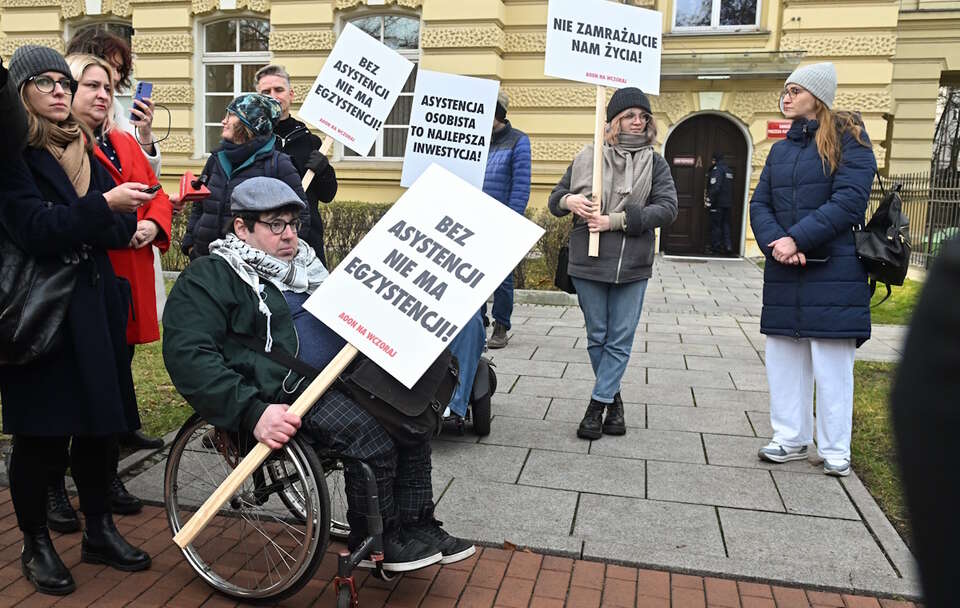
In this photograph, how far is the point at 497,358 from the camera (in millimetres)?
6570

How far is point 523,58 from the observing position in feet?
45.9

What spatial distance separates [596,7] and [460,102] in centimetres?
99

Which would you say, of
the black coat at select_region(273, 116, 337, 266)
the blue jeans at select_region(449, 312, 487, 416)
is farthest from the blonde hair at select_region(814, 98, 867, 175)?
the black coat at select_region(273, 116, 337, 266)

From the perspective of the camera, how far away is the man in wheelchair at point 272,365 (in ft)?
8.78

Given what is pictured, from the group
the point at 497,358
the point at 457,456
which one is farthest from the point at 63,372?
the point at 497,358

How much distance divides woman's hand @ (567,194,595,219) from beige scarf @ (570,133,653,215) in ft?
0.34

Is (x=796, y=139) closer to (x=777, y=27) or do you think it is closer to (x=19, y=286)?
(x=19, y=286)

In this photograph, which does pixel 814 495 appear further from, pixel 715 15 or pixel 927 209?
pixel 715 15

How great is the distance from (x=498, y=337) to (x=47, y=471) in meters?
4.45

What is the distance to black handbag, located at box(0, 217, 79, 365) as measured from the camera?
2.71 meters

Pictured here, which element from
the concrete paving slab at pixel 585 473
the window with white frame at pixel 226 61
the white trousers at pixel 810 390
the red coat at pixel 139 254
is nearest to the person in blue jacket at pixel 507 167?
the concrete paving slab at pixel 585 473

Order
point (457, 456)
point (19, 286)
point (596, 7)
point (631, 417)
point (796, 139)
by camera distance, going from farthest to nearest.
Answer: point (631, 417)
point (596, 7)
point (457, 456)
point (796, 139)
point (19, 286)

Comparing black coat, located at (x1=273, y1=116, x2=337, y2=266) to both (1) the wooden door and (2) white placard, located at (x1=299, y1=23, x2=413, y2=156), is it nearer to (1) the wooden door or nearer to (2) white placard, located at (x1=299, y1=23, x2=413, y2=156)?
(2) white placard, located at (x1=299, y1=23, x2=413, y2=156)

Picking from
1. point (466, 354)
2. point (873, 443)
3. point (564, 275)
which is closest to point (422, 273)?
point (466, 354)
